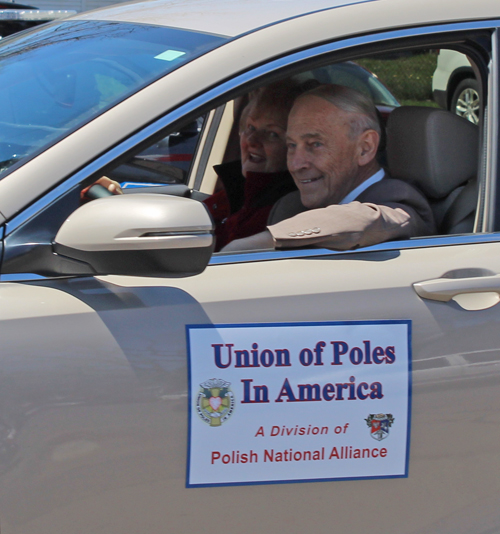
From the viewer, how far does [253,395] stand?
147cm

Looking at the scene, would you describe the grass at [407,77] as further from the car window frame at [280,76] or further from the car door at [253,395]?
the car door at [253,395]

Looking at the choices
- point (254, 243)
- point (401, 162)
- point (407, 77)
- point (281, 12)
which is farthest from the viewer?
point (407, 77)

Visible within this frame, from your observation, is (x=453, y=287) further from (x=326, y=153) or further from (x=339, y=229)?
(x=326, y=153)

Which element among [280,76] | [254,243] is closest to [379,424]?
[254,243]

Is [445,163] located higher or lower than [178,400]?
higher

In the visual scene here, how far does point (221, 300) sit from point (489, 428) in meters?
0.62

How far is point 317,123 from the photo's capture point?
6.59 ft

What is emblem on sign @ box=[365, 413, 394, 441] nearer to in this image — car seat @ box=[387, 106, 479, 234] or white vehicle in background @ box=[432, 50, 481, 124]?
car seat @ box=[387, 106, 479, 234]

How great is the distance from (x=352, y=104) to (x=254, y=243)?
504mm

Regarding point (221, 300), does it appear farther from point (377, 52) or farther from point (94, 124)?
point (377, 52)

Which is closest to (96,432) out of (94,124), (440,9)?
(94,124)

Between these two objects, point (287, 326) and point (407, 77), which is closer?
point (287, 326)

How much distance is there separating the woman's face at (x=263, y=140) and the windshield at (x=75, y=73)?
0.59m

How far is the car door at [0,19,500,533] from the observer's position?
1404 mm
